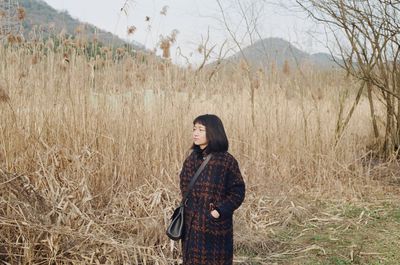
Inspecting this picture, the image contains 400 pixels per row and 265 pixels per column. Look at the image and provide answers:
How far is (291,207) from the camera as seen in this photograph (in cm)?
432

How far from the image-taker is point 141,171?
401 cm

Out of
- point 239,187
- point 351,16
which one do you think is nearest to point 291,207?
point 239,187

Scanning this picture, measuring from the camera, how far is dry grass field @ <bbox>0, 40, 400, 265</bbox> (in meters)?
2.97

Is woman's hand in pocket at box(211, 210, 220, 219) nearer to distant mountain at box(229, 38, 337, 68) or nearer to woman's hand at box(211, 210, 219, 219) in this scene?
woman's hand at box(211, 210, 219, 219)

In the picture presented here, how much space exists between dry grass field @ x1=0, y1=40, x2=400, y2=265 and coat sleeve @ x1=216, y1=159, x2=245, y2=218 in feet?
2.57

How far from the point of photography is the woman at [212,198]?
245cm

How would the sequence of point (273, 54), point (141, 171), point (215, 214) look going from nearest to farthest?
point (215, 214) < point (141, 171) < point (273, 54)

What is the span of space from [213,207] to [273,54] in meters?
3.58

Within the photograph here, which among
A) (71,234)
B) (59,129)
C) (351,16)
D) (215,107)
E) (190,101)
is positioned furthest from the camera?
(351,16)

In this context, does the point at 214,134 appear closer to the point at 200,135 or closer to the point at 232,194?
the point at 200,135

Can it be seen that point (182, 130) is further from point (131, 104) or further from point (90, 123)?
point (90, 123)

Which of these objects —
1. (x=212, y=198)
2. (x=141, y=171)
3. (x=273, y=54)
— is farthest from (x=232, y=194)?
(x=273, y=54)

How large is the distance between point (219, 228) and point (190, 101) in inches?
86.4

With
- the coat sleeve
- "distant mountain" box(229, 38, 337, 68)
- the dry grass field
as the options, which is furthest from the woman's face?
"distant mountain" box(229, 38, 337, 68)
